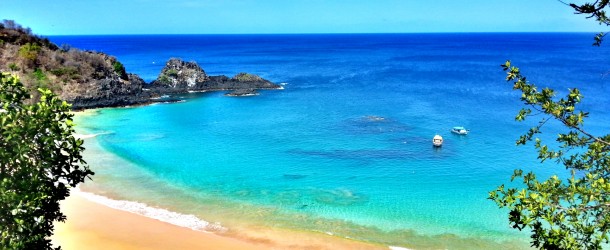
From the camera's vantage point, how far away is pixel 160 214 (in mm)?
26438

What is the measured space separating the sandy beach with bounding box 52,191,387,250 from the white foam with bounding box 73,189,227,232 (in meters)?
0.49

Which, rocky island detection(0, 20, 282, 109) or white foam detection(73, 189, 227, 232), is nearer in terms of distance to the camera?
white foam detection(73, 189, 227, 232)

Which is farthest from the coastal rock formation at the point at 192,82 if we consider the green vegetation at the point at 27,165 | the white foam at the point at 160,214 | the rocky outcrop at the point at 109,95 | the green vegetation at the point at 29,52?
the green vegetation at the point at 27,165

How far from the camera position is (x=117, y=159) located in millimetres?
36906

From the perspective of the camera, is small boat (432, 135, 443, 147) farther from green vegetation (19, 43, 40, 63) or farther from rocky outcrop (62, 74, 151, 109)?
green vegetation (19, 43, 40, 63)

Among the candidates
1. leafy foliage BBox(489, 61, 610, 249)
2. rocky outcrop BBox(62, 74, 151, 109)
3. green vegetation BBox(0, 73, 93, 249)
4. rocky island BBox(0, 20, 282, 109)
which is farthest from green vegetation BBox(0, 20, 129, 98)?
leafy foliage BBox(489, 61, 610, 249)

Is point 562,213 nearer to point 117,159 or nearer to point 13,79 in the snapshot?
point 13,79

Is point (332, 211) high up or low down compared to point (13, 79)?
down

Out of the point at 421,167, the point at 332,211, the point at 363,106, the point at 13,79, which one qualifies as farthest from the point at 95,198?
the point at 363,106

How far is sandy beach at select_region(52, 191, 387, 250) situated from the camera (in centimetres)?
2275

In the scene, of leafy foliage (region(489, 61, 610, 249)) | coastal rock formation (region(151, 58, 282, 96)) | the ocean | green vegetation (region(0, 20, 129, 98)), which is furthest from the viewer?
coastal rock formation (region(151, 58, 282, 96))

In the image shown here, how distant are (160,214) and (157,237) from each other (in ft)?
10.1

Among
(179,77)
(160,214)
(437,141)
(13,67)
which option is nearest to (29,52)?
(13,67)

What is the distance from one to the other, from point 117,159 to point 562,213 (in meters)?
35.0
